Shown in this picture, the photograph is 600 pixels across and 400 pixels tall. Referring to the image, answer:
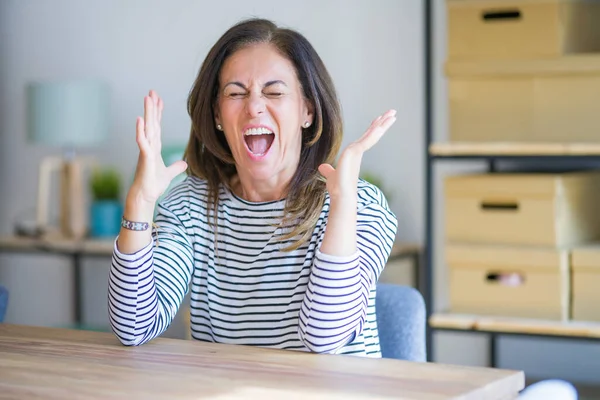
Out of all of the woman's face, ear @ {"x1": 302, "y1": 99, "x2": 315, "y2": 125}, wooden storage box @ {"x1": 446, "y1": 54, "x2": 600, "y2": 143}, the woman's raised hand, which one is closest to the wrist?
the woman's raised hand

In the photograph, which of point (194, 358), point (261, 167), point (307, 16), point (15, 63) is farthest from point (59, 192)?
point (194, 358)

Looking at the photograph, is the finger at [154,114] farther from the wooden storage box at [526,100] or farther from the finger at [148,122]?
the wooden storage box at [526,100]

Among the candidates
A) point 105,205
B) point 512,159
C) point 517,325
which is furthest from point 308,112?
point 105,205

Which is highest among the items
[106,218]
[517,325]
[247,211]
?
[247,211]

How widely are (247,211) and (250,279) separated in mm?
139

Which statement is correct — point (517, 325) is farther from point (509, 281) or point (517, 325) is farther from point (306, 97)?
point (306, 97)

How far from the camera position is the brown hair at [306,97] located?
5.58ft

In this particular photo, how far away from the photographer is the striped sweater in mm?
1422

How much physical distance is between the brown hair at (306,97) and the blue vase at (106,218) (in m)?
2.05

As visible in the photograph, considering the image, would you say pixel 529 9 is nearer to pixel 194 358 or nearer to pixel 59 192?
pixel 194 358

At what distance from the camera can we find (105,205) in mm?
3785

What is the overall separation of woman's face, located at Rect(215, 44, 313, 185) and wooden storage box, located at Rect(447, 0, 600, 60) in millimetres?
1262

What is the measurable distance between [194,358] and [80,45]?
10.3 ft

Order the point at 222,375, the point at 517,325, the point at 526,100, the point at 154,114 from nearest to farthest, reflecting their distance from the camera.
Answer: the point at 222,375 < the point at 154,114 < the point at 517,325 < the point at 526,100
